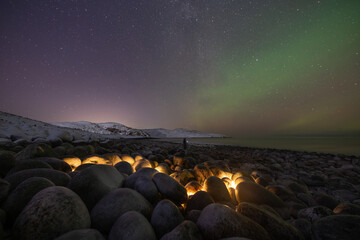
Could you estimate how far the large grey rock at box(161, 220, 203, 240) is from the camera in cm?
142

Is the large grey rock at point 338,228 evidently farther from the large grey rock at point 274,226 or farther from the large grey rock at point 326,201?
the large grey rock at point 326,201

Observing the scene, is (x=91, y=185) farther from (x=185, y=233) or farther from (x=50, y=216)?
(x=185, y=233)

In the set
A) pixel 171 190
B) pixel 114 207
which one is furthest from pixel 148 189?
pixel 114 207

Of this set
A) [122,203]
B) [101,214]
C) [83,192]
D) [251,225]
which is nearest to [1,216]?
[83,192]

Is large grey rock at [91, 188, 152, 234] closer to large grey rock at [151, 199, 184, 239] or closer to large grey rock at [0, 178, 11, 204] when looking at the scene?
large grey rock at [151, 199, 184, 239]

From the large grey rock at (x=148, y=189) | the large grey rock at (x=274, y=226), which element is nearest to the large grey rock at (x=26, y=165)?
the large grey rock at (x=148, y=189)

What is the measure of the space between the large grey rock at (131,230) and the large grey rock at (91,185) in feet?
2.07

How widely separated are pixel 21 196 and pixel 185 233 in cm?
183

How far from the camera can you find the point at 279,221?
1794mm

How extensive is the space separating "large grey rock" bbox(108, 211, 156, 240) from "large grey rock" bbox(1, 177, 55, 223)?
1.03m

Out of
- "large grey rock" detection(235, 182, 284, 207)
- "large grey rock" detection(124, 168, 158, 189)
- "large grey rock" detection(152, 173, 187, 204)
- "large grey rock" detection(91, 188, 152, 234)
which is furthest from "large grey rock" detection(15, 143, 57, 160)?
"large grey rock" detection(235, 182, 284, 207)

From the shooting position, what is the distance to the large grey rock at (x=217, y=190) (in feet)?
8.72

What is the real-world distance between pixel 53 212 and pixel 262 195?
3.10m

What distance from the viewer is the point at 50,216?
4.51ft
